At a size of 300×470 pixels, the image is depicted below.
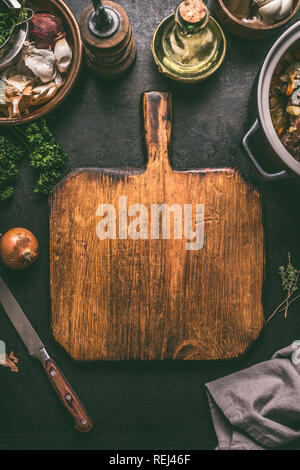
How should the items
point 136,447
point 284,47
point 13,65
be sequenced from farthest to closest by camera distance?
point 136,447
point 13,65
point 284,47

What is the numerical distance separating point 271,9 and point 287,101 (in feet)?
0.74

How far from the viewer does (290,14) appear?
3.02ft

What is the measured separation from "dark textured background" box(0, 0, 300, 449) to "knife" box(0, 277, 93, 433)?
0.03 meters

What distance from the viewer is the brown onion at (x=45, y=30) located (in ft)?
3.13

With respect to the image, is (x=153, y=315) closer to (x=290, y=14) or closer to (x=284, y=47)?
(x=284, y=47)

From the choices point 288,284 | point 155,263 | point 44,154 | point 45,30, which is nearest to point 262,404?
point 288,284

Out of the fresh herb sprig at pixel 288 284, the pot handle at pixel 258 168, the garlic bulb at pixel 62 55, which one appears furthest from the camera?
the fresh herb sprig at pixel 288 284

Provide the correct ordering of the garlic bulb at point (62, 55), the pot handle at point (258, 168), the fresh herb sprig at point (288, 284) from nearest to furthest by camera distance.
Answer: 1. the pot handle at point (258, 168)
2. the garlic bulb at point (62, 55)
3. the fresh herb sprig at point (288, 284)

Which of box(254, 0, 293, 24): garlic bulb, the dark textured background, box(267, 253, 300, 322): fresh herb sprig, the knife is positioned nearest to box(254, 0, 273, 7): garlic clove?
box(254, 0, 293, 24): garlic bulb

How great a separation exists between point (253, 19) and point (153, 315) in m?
0.84

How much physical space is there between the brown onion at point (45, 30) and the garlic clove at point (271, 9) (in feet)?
1.70

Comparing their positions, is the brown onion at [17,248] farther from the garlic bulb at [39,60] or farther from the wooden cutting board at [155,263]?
the garlic bulb at [39,60]

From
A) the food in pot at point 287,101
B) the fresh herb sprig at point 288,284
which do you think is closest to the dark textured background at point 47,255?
the fresh herb sprig at point 288,284
